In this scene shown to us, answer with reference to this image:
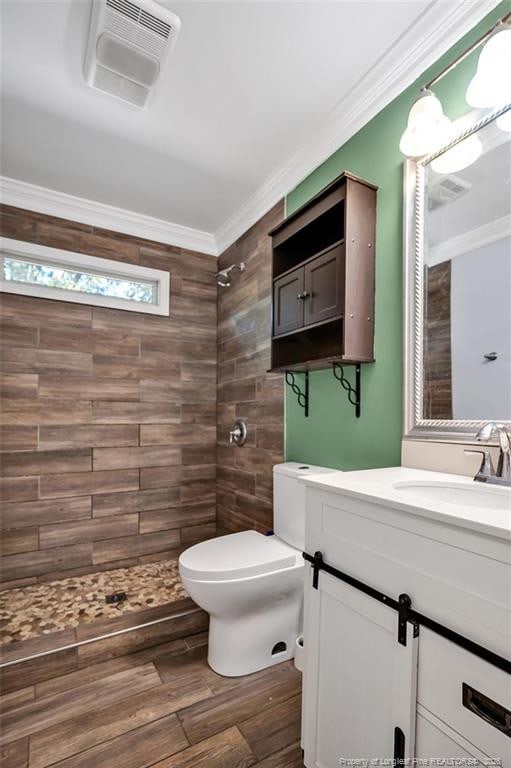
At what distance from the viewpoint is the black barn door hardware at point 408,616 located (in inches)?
26.2

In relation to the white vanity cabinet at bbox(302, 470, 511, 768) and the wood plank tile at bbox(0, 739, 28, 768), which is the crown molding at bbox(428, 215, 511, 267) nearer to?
the white vanity cabinet at bbox(302, 470, 511, 768)

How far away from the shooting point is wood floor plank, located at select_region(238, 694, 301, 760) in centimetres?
128

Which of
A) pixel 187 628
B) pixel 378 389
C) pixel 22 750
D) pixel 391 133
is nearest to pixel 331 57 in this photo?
pixel 391 133

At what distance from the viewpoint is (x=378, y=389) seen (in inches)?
61.9

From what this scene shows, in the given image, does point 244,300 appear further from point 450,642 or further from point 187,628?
point 450,642

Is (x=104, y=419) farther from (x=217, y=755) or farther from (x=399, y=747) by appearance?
(x=399, y=747)

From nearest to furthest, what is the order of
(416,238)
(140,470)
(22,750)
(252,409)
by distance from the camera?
(22,750) → (416,238) → (252,409) → (140,470)

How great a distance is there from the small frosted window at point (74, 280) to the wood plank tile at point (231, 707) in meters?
2.32

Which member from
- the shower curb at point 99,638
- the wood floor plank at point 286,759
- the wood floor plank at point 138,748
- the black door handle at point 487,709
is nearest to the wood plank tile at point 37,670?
the shower curb at point 99,638

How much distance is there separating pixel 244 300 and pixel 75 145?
1.26 metres

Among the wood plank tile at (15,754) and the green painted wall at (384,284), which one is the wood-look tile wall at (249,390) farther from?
the wood plank tile at (15,754)

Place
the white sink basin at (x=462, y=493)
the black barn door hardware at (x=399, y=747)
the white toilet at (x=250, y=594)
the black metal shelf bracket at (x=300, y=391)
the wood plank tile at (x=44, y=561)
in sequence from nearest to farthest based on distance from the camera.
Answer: the black barn door hardware at (x=399, y=747)
the white sink basin at (x=462, y=493)
the white toilet at (x=250, y=594)
the black metal shelf bracket at (x=300, y=391)
the wood plank tile at (x=44, y=561)

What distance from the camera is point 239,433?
2570 mm

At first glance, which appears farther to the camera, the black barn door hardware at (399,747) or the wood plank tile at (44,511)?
the wood plank tile at (44,511)
